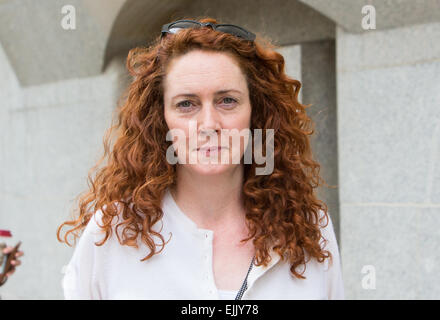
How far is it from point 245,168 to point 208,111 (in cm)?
39

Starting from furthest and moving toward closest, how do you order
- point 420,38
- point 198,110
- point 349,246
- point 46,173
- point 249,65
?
point 46,173 → point 349,246 → point 420,38 → point 249,65 → point 198,110

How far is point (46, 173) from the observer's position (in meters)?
5.38

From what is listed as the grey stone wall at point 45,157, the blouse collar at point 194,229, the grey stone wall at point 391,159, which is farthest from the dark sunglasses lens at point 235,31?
the grey stone wall at point 45,157

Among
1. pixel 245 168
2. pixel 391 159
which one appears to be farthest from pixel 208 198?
pixel 391 159

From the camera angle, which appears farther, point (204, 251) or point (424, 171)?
point (424, 171)

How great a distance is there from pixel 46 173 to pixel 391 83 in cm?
359

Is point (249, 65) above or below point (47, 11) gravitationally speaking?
below

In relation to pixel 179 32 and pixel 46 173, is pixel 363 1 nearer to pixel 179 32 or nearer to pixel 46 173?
pixel 179 32

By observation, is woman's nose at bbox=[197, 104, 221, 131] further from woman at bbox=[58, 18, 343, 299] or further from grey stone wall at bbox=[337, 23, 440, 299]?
grey stone wall at bbox=[337, 23, 440, 299]

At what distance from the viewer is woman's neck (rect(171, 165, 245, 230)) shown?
191cm

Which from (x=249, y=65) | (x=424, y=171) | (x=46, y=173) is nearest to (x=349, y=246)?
(x=424, y=171)

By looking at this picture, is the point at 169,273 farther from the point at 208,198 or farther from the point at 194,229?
the point at 208,198

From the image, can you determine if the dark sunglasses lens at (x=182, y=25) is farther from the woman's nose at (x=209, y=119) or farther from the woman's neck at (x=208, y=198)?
the woman's neck at (x=208, y=198)

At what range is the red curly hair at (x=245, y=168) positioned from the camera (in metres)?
1.86
